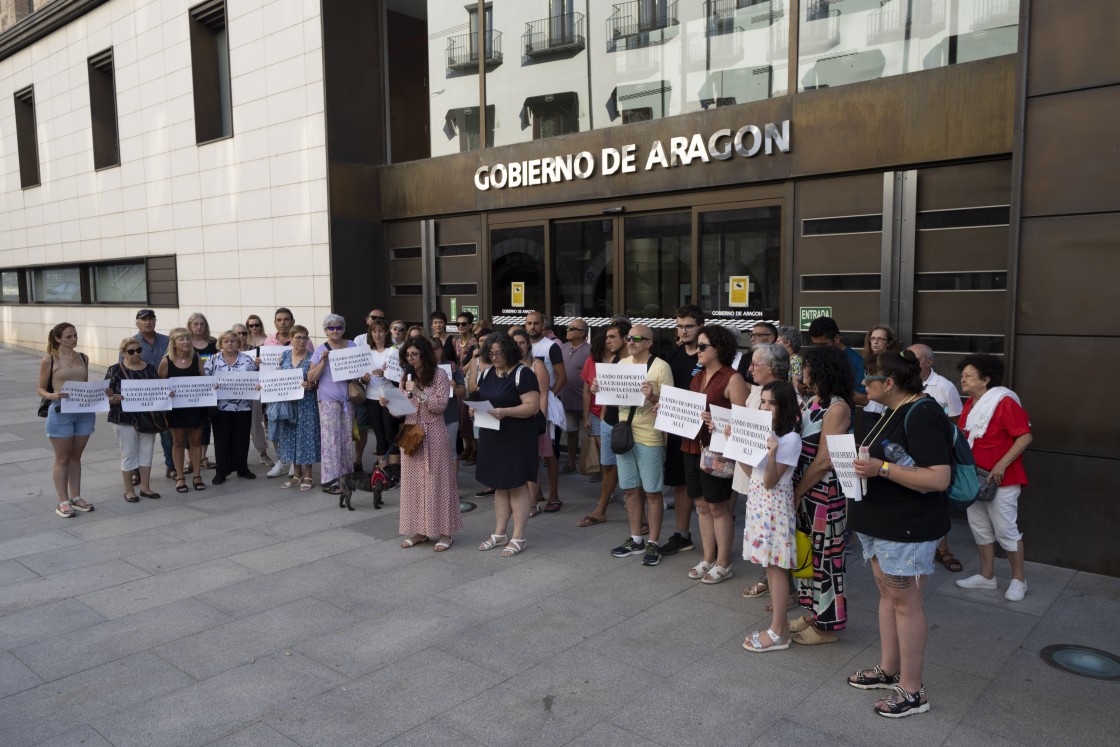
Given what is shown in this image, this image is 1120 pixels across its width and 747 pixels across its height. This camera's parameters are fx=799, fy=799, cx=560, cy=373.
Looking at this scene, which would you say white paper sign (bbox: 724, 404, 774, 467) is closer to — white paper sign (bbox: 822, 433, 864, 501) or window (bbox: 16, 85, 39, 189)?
white paper sign (bbox: 822, 433, 864, 501)

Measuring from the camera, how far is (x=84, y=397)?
806cm

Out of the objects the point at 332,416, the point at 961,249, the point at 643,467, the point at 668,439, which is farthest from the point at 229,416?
the point at 961,249

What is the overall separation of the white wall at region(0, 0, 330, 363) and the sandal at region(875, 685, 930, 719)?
11423mm

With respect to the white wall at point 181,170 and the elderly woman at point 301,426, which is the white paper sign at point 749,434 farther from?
the white wall at point 181,170

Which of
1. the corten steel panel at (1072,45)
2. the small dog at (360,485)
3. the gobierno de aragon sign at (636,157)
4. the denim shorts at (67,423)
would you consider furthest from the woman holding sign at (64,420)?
the corten steel panel at (1072,45)

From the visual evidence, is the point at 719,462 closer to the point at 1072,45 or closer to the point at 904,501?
the point at 904,501

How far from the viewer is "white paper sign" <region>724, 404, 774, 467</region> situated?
4734 mm

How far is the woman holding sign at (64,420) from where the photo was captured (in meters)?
7.98

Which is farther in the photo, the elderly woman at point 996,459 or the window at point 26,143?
the window at point 26,143

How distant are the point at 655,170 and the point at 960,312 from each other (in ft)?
13.1

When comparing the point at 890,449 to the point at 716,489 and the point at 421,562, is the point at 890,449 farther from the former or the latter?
the point at 421,562

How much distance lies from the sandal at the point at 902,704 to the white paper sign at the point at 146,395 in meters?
7.63

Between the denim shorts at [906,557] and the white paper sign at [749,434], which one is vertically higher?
the white paper sign at [749,434]

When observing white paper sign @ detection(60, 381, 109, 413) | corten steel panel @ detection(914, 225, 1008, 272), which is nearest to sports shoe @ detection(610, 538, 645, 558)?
corten steel panel @ detection(914, 225, 1008, 272)
